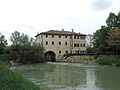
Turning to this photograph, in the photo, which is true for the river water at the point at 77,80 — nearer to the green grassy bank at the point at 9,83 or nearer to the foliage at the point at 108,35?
the green grassy bank at the point at 9,83

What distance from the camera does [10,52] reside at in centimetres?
A: 4994

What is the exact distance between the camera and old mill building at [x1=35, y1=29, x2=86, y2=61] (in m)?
64.4

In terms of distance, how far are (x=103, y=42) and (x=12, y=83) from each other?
40340 mm

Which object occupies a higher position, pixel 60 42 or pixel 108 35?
pixel 60 42

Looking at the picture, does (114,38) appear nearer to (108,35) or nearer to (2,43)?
(108,35)

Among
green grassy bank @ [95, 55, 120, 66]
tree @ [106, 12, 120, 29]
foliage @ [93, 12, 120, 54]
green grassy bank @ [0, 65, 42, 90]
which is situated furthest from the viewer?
tree @ [106, 12, 120, 29]

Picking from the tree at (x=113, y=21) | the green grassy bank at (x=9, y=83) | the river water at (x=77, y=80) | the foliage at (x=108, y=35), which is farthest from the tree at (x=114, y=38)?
the green grassy bank at (x=9, y=83)

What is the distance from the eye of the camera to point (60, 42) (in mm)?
66625

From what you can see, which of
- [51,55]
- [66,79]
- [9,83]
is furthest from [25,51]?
[9,83]

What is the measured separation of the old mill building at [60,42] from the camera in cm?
6438

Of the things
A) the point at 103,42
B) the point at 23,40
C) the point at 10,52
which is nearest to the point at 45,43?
the point at 23,40

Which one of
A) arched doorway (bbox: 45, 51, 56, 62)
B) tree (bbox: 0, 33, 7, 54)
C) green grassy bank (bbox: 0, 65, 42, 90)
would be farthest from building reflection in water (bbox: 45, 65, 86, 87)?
arched doorway (bbox: 45, 51, 56, 62)

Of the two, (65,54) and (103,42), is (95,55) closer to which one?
(103,42)

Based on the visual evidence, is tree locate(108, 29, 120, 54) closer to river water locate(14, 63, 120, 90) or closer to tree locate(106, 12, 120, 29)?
tree locate(106, 12, 120, 29)
